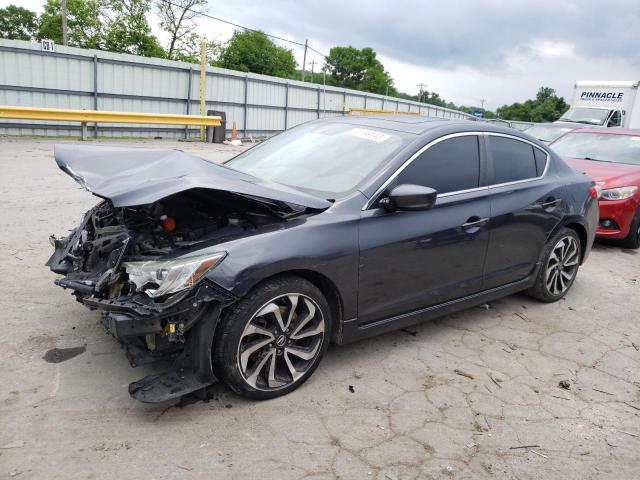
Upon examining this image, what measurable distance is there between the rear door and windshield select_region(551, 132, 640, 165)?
4030 mm

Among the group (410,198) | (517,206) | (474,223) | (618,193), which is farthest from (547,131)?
(410,198)

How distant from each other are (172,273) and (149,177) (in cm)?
70

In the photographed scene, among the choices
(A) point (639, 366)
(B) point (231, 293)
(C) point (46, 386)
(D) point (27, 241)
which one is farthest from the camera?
(D) point (27, 241)

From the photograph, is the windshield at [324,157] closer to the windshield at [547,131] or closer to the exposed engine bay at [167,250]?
the exposed engine bay at [167,250]

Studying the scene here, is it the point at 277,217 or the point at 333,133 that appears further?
the point at 333,133

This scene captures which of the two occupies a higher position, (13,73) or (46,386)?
(13,73)

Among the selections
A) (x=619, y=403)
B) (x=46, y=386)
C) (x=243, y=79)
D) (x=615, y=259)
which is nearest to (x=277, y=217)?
(x=46, y=386)

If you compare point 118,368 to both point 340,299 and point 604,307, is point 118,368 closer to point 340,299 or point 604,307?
point 340,299

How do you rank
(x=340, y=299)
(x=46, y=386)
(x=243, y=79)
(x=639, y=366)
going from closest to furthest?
(x=46, y=386)
(x=340, y=299)
(x=639, y=366)
(x=243, y=79)

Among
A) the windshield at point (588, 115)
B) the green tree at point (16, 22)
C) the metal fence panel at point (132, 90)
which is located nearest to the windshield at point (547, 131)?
the windshield at point (588, 115)

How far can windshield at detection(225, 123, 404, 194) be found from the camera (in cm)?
365

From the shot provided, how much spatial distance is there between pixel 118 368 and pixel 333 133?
2.29 m

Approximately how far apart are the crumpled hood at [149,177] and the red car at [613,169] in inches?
210

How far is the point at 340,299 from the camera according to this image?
10.8 feet
